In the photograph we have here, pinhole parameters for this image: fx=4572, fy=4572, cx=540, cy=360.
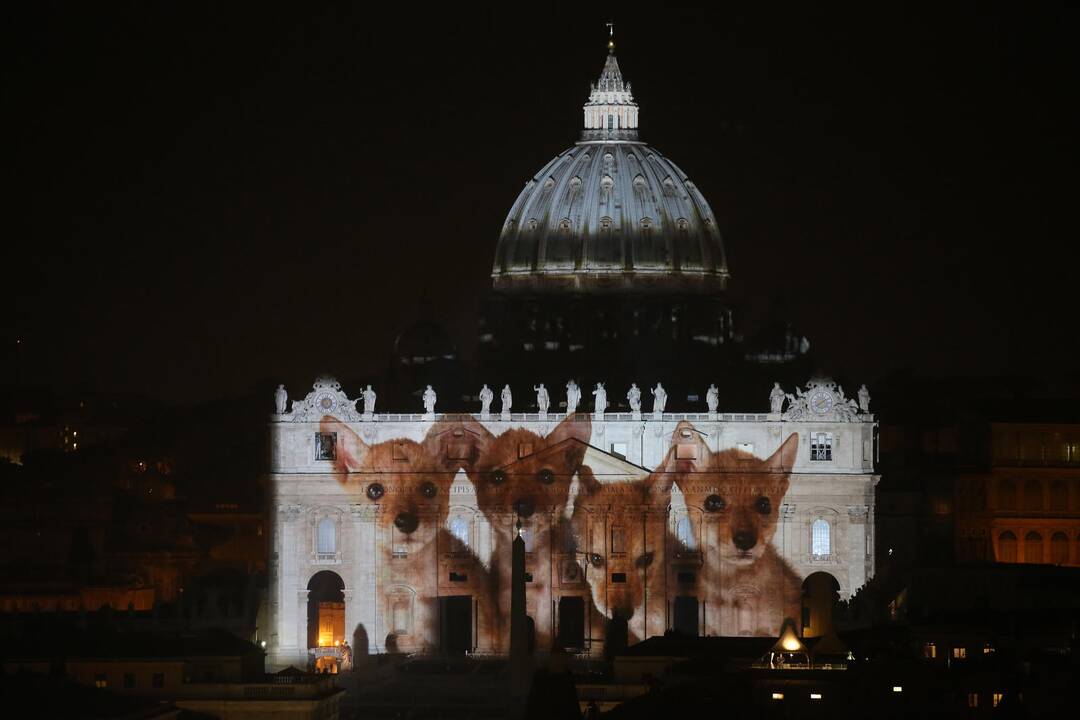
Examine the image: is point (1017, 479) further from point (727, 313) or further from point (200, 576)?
point (200, 576)

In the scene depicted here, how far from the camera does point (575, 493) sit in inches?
6654

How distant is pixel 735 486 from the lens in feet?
554

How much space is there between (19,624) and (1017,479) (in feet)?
166

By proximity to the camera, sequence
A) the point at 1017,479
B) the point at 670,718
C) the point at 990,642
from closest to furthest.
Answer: the point at 670,718 < the point at 990,642 < the point at 1017,479

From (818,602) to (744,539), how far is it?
38.3 ft

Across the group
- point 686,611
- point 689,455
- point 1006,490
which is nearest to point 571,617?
point 686,611

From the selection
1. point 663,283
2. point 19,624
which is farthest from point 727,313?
point 19,624

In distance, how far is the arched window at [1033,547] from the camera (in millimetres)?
184625

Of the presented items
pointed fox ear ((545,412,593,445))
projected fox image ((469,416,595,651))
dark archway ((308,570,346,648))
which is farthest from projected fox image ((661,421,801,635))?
dark archway ((308,570,346,648))

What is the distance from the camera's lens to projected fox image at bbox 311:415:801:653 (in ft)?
550

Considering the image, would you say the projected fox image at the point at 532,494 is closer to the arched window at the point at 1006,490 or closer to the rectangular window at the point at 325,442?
the rectangular window at the point at 325,442

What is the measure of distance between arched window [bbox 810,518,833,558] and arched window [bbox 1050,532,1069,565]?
19274 mm

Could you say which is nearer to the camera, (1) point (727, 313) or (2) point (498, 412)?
(2) point (498, 412)

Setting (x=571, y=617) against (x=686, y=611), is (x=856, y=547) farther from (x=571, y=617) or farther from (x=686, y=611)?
(x=571, y=617)
